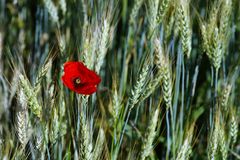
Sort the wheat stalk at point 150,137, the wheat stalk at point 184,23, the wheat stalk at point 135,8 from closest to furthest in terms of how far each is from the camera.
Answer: the wheat stalk at point 150,137, the wheat stalk at point 184,23, the wheat stalk at point 135,8

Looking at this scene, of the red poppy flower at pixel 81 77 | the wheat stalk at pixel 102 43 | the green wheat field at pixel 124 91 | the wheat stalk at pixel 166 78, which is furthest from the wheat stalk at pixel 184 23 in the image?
the red poppy flower at pixel 81 77

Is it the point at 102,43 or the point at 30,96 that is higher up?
the point at 102,43

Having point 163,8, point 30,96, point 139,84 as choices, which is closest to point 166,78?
point 139,84

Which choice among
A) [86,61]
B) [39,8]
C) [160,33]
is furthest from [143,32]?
[86,61]

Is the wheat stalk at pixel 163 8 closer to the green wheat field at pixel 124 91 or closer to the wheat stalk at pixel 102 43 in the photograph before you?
the green wheat field at pixel 124 91

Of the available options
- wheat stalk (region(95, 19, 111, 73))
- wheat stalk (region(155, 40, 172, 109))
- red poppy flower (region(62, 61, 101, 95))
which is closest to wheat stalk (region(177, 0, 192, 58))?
wheat stalk (region(155, 40, 172, 109))

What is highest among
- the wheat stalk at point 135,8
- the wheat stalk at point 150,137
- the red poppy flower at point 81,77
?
the wheat stalk at point 135,8

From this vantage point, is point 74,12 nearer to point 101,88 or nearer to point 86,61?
point 101,88

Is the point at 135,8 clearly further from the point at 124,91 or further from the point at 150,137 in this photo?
the point at 150,137
